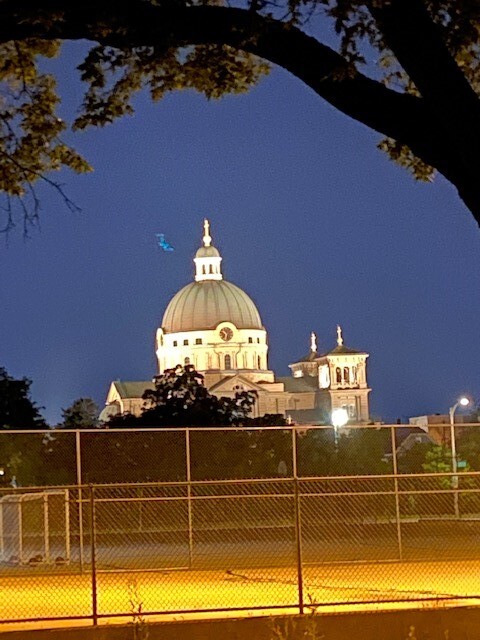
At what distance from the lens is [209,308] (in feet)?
566

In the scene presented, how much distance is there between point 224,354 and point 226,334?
2843 millimetres

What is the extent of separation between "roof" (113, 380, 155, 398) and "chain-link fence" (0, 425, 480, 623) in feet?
387

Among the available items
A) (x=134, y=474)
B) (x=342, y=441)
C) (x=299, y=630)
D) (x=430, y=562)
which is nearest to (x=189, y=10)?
(x=299, y=630)

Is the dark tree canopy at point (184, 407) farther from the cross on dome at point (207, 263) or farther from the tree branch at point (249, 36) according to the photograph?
the cross on dome at point (207, 263)

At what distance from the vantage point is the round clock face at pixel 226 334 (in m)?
171

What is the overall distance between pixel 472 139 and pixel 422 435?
72480mm

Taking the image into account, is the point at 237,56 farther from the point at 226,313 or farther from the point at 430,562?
the point at 226,313

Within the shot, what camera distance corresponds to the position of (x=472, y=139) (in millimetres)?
9883

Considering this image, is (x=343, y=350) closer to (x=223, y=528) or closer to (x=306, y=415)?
(x=306, y=415)

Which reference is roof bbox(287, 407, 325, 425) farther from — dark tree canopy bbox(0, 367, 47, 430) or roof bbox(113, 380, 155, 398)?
dark tree canopy bbox(0, 367, 47, 430)

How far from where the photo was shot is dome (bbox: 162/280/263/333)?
564ft

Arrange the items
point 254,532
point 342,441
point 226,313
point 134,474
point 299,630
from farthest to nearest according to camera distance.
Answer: point 226,313
point 342,441
point 134,474
point 254,532
point 299,630

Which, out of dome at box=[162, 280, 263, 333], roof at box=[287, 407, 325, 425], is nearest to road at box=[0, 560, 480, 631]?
dome at box=[162, 280, 263, 333]

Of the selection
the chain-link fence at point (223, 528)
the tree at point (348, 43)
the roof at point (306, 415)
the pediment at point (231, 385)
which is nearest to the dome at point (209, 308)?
the pediment at point (231, 385)
